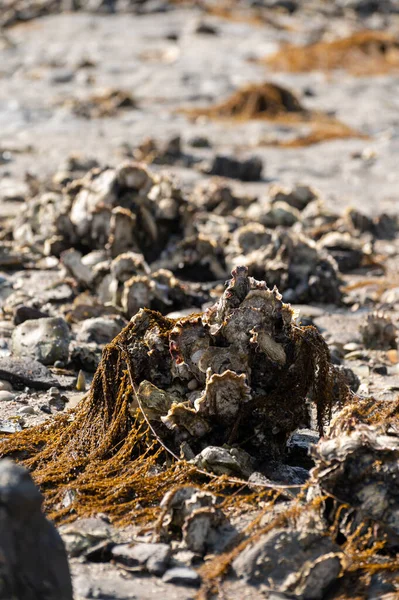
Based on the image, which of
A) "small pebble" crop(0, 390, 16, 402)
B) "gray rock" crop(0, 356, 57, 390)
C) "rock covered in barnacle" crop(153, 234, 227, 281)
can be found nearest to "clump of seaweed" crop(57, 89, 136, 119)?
"rock covered in barnacle" crop(153, 234, 227, 281)

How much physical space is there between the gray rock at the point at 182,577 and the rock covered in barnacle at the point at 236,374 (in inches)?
34.2

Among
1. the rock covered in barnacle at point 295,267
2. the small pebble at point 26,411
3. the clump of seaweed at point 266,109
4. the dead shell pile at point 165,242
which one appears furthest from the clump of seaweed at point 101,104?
the small pebble at point 26,411

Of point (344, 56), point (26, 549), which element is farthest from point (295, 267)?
point (344, 56)

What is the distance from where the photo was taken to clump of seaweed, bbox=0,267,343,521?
3.95m

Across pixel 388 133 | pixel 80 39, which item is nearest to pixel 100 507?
pixel 388 133

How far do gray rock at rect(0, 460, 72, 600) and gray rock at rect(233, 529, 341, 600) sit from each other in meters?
0.69

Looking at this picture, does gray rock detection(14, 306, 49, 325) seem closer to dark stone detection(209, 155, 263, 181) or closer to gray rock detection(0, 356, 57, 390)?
gray rock detection(0, 356, 57, 390)

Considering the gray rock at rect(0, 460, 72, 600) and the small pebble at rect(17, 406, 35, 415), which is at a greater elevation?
the gray rock at rect(0, 460, 72, 600)

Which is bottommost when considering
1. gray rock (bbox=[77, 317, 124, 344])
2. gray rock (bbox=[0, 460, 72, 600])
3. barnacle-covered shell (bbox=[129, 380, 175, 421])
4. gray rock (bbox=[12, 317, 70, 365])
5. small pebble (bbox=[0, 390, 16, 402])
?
gray rock (bbox=[77, 317, 124, 344])

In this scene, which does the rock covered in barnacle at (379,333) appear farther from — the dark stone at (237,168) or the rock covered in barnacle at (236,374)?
the dark stone at (237,168)

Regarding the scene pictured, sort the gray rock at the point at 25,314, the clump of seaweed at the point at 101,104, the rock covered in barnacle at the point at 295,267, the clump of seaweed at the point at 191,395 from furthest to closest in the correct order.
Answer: the clump of seaweed at the point at 101,104, the rock covered in barnacle at the point at 295,267, the gray rock at the point at 25,314, the clump of seaweed at the point at 191,395

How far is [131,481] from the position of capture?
3.77 meters

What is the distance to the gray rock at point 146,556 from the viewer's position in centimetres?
315

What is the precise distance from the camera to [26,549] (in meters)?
2.68
